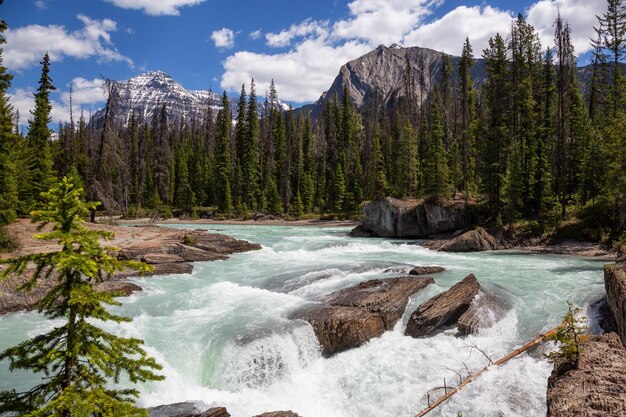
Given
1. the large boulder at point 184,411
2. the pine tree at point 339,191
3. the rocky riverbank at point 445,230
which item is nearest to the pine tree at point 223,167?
the pine tree at point 339,191

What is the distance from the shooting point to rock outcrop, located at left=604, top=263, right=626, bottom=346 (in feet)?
35.9

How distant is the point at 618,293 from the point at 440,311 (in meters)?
5.16

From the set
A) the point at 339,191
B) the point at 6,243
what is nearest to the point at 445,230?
the point at 339,191

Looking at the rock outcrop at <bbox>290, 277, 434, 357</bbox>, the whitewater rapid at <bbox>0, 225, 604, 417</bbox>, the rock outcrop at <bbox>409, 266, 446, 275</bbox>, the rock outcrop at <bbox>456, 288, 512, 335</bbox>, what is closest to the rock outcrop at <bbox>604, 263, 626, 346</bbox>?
the whitewater rapid at <bbox>0, 225, 604, 417</bbox>

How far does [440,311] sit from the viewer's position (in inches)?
563

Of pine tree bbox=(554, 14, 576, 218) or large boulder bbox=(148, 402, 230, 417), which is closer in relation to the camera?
large boulder bbox=(148, 402, 230, 417)

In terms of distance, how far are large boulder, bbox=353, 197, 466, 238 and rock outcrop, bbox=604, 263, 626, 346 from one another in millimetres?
27203

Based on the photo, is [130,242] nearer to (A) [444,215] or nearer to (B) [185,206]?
(A) [444,215]

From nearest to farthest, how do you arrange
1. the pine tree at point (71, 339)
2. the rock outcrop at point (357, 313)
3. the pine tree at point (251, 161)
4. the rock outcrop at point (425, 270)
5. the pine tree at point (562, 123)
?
1. the pine tree at point (71, 339)
2. the rock outcrop at point (357, 313)
3. the rock outcrop at point (425, 270)
4. the pine tree at point (562, 123)
5. the pine tree at point (251, 161)

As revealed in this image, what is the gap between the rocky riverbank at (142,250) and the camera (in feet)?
55.7

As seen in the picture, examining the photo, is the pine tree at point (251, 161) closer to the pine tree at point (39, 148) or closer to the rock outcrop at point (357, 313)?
the pine tree at point (39, 148)

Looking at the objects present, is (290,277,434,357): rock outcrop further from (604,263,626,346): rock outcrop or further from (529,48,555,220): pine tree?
(529,48,555,220): pine tree

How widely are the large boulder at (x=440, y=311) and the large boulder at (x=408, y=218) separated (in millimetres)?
25488

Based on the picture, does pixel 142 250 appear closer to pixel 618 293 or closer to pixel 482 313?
pixel 482 313
